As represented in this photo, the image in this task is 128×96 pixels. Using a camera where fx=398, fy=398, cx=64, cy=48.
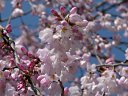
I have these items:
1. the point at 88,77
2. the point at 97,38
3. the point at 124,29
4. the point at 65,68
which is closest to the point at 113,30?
the point at 124,29

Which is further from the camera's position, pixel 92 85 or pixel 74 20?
pixel 92 85

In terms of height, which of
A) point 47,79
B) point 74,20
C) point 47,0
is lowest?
point 47,79

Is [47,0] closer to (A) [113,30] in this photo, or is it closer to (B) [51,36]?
(A) [113,30]

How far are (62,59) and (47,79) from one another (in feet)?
0.60

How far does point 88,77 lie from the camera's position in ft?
10.9

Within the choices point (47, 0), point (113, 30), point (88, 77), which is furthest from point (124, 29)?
point (88, 77)

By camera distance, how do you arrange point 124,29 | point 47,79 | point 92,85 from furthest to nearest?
point 124,29 → point 92,85 → point 47,79

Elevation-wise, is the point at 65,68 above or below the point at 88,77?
below

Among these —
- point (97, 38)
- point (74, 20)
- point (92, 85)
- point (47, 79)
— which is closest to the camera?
point (74, 20)

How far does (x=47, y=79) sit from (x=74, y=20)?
1.48 ft

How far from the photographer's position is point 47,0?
5977mm

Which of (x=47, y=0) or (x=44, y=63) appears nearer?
(x=44, y=63)

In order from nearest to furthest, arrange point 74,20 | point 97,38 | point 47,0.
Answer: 1. point 74,20
2. point 97,38
3. point 47,0

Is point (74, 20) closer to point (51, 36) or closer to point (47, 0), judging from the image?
point (51, 36)
